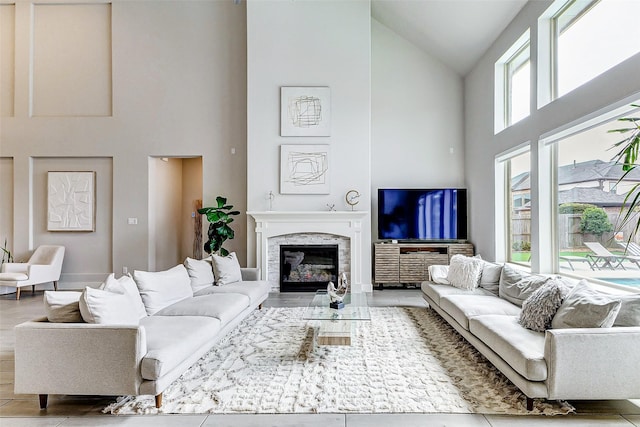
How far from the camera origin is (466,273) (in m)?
4.83

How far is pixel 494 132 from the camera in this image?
6.20 m

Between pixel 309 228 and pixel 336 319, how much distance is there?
10.8 feet

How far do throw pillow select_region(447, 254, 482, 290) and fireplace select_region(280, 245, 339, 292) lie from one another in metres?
2.31

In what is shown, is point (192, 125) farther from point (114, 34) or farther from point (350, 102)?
point (350, 102)

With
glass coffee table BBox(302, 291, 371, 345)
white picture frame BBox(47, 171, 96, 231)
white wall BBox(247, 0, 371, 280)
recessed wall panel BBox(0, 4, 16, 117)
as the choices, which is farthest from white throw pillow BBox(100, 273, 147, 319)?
recessed wall panel BBox(0, 4, 16, 117)

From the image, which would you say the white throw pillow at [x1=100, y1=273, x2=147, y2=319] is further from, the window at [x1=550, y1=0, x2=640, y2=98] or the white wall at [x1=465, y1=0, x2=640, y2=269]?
the window at [x1=550, y1=0, x2=640, y2=98]

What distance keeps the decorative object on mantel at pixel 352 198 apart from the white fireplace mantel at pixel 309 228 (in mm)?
205

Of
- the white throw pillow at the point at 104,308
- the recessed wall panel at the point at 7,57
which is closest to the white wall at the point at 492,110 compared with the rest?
the white throw pillow at the point at 104,308

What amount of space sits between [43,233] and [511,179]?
8191mm

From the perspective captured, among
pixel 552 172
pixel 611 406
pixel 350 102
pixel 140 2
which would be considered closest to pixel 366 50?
pixel 350 102

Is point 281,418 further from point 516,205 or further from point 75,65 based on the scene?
point 75,65

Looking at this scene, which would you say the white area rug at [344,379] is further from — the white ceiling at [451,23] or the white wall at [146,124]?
the white ceiling at [451,23]

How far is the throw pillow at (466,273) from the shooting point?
15.6 feet

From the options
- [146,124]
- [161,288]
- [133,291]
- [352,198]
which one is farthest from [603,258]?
[146,124]
